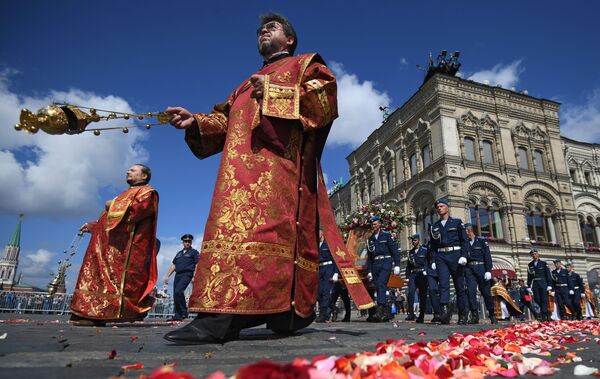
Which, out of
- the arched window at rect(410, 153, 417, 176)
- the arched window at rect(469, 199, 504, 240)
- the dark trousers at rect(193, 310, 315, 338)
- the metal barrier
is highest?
the arched window at rect(410, 153, 417, 176)

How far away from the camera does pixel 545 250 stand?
24.1 meters

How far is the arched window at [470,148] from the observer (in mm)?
24578

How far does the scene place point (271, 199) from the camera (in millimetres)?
2895

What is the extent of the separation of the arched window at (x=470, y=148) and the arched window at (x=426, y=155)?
2.31m

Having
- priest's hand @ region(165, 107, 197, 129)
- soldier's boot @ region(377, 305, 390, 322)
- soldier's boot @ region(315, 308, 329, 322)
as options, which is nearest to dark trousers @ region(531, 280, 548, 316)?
soldier's boot @ region(377, 305, 390, 322)

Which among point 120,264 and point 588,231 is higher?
point 588,231

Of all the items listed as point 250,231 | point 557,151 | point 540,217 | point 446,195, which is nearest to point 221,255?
point 250,231

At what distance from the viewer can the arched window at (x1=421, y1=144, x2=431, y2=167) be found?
25375 millimetres

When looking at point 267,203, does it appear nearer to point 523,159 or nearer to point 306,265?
point 306,265

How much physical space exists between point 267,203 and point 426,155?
2472 cm

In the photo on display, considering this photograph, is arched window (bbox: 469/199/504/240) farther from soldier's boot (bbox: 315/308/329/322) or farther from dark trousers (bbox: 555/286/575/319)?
soldier's boot (bbox: 315/308/329/322)

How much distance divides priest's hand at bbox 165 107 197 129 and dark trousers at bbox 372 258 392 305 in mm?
6425

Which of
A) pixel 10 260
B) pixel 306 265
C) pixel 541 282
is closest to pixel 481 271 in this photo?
pixel 541 282

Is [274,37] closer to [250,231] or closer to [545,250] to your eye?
[250,231]
